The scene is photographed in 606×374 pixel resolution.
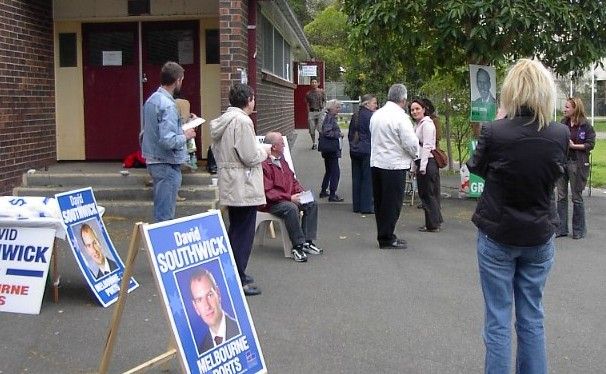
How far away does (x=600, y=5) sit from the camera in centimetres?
1119

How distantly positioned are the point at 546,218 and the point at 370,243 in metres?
5.26

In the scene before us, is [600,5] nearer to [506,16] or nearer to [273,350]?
[506,16]

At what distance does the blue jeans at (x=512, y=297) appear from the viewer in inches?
171

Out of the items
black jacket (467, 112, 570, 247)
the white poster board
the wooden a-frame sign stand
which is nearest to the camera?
black jacket (467, 112, 570, 247)

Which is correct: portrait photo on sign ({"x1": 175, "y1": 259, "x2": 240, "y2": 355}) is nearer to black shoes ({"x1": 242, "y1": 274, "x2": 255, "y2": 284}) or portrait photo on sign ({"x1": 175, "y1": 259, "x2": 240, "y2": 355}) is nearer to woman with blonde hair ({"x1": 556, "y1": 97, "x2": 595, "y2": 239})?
black shoes ({"x1": 242, "y1": 274, "x2": 255, "y2": 284})

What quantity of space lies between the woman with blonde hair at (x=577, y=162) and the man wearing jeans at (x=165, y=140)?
482cm

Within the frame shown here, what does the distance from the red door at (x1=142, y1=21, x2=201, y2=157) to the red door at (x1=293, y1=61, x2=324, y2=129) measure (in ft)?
49.5

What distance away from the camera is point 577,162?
32.0 feet

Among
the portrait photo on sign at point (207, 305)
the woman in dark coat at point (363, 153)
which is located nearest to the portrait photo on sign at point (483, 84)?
the woman in dark coat at point (363, 153)

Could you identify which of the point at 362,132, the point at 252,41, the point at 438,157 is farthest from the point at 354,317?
the point at 252,41

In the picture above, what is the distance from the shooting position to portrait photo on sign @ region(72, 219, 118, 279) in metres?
6.62

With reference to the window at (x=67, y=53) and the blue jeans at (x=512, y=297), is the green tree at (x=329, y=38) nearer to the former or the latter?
the window at (x=67, y=53)

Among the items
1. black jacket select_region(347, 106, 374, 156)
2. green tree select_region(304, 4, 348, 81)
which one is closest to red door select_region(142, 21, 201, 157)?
black jacket select_region(347, 106, 374, 156)

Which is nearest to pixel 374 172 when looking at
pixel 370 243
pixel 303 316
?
pixel 370 243
